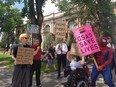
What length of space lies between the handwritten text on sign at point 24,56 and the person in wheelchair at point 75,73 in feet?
5.39

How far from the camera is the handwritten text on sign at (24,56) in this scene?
7.73m

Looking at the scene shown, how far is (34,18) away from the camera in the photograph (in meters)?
19.2

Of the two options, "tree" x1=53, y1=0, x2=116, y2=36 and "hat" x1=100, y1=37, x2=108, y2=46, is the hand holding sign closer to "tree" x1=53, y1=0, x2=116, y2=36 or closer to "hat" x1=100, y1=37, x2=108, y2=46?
"hat" x1=100, y1=37, x2=108, y2=46

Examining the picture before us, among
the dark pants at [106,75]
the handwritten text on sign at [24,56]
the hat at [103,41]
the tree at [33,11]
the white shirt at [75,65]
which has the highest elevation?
the tree at [33,11]

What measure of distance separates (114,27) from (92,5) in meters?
9.47

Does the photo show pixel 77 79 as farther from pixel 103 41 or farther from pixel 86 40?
pixel 103 41

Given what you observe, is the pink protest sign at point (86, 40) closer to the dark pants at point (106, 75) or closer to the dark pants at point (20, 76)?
the dark pants at point (106, 75)

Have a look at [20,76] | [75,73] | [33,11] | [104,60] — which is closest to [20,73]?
[20,76]

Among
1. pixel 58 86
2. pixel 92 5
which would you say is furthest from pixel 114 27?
pixel 58 86

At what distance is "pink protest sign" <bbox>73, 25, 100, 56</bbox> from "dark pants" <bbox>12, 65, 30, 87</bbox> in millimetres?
1746

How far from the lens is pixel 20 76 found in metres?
7.80

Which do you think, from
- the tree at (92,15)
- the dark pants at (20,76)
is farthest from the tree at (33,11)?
the dark pants at (20,76)

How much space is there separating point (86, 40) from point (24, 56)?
74.2 inches

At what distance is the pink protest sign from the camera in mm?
8272
